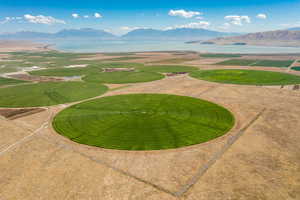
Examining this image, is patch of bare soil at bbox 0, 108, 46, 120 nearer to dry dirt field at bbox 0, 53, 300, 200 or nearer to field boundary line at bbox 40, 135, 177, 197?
dry dirt field at bbox 0, 53, 300, 200

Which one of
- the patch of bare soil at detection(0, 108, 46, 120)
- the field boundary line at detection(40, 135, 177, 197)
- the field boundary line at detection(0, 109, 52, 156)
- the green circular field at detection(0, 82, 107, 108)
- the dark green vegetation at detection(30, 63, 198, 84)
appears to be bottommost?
the field boundary line at detection(40, 135, 177, 197)

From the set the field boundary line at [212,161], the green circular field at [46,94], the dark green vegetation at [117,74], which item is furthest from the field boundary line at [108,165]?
the dark green vegetation at [117,74]

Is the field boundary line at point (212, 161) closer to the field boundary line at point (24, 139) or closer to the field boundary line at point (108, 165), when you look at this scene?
the field boundary line at point (108, 165)

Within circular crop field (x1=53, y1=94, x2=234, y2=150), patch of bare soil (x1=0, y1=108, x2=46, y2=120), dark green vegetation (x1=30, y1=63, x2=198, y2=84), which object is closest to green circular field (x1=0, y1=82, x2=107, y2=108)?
patch of bare soil (x1=0, y1=108, x2=46, y2=120)

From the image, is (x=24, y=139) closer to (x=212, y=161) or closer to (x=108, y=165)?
(x=108, y=165)

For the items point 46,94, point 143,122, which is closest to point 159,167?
point 143,122

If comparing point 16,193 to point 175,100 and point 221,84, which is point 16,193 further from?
point 221,84

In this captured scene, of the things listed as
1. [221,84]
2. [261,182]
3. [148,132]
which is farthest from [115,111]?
[221,84]
